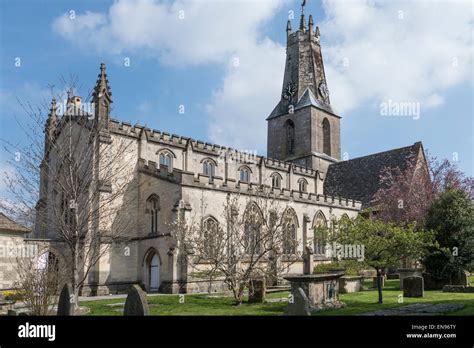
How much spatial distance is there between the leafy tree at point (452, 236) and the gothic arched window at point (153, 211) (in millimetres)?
15497

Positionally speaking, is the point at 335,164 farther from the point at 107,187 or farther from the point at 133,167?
the point at 107,187

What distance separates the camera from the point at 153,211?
27.8m

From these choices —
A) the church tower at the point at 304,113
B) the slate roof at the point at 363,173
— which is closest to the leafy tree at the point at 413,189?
the slate roof at the point at 363,173

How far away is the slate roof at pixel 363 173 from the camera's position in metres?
43.9

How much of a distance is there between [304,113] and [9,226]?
112 feet

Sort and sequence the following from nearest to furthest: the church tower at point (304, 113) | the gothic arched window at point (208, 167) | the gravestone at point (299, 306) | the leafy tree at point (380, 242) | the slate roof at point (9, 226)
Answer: the gravestone at point (299, 306) → the leafy tree at point (380, 242) → the slate roof at point (9, 226) → the gothic arched window at point (208, 167) → the church tower at point (304, 113)

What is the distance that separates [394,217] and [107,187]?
2399cm

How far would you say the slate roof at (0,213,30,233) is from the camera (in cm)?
2278

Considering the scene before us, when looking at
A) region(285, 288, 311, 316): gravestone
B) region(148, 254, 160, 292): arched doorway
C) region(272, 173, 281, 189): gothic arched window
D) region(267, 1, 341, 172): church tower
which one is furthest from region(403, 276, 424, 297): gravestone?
region(267, 1, 341, 172): church tower

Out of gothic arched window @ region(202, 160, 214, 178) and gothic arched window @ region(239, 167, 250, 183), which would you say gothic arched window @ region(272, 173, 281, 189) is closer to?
gothic arched window @ region(239, 167, 250, 183)

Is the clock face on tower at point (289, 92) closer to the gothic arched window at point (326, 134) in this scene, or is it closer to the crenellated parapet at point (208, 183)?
the gothic arched window at point (326, 134)

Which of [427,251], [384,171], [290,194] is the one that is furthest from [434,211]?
[384,171]
